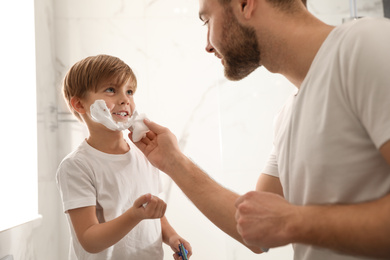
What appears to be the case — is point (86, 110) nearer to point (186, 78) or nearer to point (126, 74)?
point (126, 74)

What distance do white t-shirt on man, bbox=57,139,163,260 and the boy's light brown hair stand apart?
0.15 metres

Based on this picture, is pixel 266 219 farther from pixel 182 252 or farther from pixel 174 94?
pixel 174 94

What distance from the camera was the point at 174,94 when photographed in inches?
64.8

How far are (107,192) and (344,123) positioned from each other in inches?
22.5

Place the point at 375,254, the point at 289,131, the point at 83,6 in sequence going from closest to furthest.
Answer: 1. the point at 375,254
2. the point at 289,131
3. the point at 83,6

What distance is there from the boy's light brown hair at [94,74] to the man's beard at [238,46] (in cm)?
29

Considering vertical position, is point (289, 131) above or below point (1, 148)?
above

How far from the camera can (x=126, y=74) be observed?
0.95 meters

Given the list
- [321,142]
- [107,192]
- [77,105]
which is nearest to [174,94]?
[77,105]

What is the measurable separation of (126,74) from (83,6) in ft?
2.68

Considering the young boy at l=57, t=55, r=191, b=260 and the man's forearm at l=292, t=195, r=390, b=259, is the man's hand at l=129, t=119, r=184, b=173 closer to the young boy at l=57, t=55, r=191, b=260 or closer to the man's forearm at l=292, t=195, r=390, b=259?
the young boy at l=57, t=55, r=191, b=260

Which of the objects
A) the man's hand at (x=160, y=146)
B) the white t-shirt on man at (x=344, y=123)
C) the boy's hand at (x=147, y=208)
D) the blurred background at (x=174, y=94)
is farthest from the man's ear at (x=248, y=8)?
the blurred background at (x=174, y=94)

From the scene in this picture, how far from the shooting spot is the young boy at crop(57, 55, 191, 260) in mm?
802

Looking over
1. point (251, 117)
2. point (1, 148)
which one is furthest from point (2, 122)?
point (251, 117)
